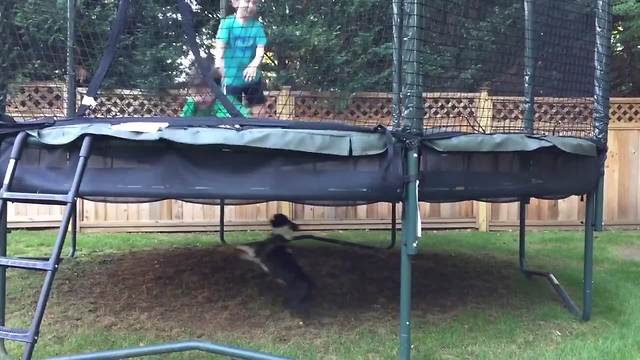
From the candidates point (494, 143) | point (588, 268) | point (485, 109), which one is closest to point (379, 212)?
point (485, 109)

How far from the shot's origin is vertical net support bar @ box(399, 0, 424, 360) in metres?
3.21

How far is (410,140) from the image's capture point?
3250mm

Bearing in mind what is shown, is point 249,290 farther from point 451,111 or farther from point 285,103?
point 451,111

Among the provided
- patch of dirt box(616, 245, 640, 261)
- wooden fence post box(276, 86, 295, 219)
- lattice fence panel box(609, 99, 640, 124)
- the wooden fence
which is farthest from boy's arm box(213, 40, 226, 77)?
lattice fence panel box(609, 99, 640, 124)

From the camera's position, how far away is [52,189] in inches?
134

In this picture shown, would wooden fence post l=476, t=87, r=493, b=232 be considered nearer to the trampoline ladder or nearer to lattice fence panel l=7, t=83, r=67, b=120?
the trampoline ladder

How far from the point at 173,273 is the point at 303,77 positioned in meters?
2.11

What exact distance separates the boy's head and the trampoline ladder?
1380 mm

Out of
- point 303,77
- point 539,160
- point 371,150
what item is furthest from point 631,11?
point 371,150

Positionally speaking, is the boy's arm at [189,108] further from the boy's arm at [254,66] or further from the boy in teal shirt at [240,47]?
the boy's arm at [254,66]

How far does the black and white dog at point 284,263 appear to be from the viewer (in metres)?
4.45

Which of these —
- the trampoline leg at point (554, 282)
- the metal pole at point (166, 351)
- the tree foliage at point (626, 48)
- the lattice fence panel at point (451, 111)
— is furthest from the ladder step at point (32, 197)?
the tree foliage at point (626, 48)

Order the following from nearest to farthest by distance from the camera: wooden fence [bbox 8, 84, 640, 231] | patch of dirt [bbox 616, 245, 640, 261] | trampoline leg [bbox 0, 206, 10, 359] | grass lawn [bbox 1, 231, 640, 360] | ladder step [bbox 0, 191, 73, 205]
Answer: ladder step [bbox 0, 191, 73, 205]
trampoline leg [bbox 0, 206, 10, 359]
grass lawn [bbox 1, 231, 640, 360]
patch of dirt [bbox 616, 245, 640, 261]
wooden fence [bbox 8, 84, 640, 231]

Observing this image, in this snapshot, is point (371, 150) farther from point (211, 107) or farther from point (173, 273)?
point (173, 273)
